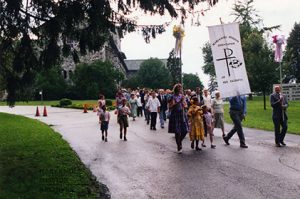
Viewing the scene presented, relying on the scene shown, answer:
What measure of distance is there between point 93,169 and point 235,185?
375 centimetres

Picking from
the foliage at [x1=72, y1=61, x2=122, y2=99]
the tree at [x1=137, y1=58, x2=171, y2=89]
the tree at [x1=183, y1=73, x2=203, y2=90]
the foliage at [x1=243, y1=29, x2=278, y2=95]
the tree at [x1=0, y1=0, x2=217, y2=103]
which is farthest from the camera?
the tree at [x1=183, y1=73, x2=203, y2=90]

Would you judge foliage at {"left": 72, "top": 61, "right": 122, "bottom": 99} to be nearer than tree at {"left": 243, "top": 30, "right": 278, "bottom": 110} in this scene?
No

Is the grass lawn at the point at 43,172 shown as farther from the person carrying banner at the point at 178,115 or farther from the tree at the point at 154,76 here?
the tree at the point at 154,76

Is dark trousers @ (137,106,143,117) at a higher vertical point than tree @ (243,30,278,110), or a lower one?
lower

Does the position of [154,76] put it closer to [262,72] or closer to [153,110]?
[262,72]

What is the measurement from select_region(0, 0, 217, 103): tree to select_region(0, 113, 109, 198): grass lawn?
1776mm

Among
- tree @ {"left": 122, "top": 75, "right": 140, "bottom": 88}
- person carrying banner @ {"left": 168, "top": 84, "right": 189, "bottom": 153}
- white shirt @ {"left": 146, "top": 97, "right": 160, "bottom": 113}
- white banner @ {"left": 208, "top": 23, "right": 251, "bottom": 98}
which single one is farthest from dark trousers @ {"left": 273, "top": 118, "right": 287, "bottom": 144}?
tree @ {"left": 122, "top": 75, "right": 140, "bottom": 88}

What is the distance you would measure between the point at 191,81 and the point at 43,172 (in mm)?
117149

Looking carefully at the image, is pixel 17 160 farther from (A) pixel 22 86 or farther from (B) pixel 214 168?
(B) pixel 214 168

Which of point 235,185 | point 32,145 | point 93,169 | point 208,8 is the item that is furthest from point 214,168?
point 32,145

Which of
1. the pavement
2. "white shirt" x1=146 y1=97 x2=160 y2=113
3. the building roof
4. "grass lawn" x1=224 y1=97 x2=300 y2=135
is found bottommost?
the pavement

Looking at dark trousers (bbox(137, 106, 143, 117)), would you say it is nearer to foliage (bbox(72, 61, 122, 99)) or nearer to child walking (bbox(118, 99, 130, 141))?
child walking (bbox(118, 99, 130, 141))

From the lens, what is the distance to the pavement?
27.9 feet

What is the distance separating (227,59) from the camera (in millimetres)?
14859
